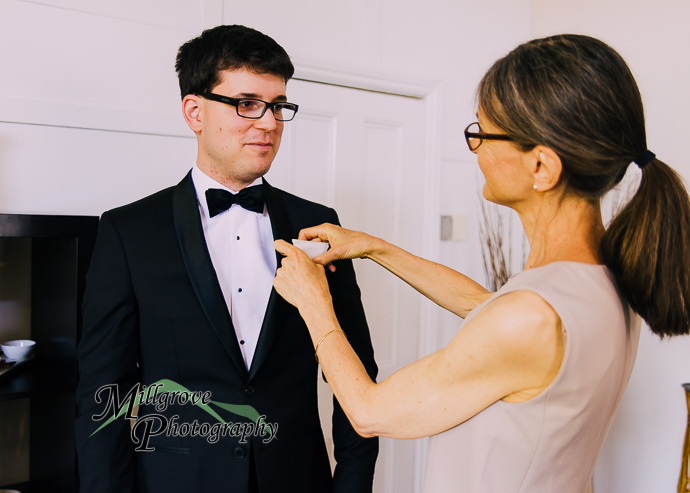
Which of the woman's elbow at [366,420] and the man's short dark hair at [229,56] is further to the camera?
the man's short dark hair at [229,56]

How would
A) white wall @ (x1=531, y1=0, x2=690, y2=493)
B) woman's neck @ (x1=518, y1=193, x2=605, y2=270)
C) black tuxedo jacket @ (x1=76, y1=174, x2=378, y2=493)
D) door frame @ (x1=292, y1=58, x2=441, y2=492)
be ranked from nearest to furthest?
woman's neck @ (x1=518, y1=193, x2=605, y2=270) < black tuxedo jacket @ (x1=76, y1=174, x2=378, y2=493) < white wall @ (x1=531, y1=0, x2=690, y2=493) < door frame @ (x1=292, y1=58, x2=441, y2=492)

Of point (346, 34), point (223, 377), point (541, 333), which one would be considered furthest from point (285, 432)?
point (346, 34)

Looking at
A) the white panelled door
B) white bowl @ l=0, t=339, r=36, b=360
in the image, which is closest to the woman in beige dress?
white bowl @ l=0, t=339, r=36, b=360

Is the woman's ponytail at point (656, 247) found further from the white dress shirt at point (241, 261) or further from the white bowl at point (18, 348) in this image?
the white bowl at point (18, 348)

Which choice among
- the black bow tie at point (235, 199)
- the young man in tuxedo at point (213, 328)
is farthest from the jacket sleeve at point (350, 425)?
the black bow tie at point (235, 199)

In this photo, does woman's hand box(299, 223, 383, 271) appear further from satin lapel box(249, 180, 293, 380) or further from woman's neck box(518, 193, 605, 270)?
woman's neck box(518, 193, 605, 270)

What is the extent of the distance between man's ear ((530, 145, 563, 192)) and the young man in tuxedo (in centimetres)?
72

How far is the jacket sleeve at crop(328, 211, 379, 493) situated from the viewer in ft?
5.15

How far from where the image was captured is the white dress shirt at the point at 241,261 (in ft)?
5.13

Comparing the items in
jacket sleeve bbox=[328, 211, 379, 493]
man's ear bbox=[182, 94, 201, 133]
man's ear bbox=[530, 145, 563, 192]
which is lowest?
jacket sleeve bbox=[328, 211, 379, 493]

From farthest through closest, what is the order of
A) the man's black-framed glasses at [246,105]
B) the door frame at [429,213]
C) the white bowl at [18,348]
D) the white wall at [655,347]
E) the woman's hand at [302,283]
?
the door frame at [429,213], the white wall at [655,347], the white bowl at [18,348], the man's black-framed glasses at [246,105], the woman's hand at [302,283]

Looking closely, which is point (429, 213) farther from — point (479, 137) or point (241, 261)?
point (479, 137)

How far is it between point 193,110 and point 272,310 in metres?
0.63

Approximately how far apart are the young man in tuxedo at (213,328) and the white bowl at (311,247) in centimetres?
15
